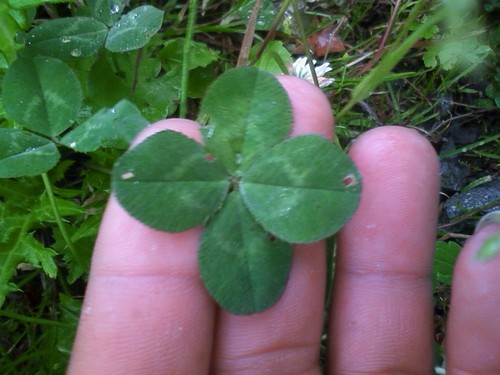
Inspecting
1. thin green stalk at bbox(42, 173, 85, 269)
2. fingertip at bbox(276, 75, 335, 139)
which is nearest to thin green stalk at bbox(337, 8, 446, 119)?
fingertip at bbox(276, 75, 335, 139)

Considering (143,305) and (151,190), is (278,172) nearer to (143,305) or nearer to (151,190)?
(151,190)

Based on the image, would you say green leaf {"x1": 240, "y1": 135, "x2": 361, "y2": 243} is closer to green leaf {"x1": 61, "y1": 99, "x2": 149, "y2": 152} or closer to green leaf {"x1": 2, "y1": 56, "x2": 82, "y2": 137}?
green leaf {"x1": 61, "y1": 99, "x2": 149, "y2": 152}

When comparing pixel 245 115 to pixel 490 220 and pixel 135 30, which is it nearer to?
pixel 135 30

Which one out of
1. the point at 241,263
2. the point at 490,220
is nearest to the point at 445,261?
the point at 490,220

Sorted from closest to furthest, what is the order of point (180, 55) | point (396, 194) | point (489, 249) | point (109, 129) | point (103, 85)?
point (489, 249) < point (396, 194) < point (109, 129) < point (103, 85) < point (180, 55)

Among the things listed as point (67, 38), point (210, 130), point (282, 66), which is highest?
point (67, 38)

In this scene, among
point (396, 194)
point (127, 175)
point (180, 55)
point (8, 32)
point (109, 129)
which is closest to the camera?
point (127, 175)

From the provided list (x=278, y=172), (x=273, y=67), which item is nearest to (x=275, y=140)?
(x=278, y=172)
